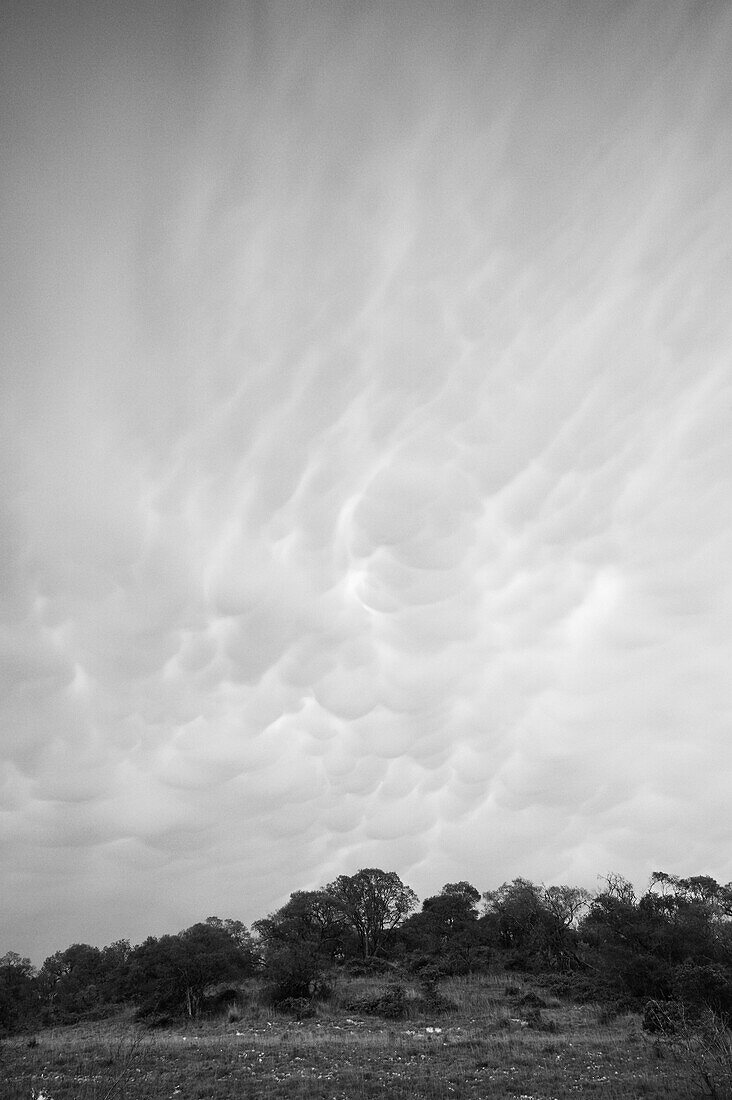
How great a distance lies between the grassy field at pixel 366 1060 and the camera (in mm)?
21547

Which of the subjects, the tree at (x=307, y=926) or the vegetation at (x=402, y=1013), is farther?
the tree at (x=307, y=926)

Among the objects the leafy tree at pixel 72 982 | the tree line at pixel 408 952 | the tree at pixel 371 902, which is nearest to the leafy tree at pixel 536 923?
the tree line at pixel 408 952

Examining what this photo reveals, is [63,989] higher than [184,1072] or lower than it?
lower

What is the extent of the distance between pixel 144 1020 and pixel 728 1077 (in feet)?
148

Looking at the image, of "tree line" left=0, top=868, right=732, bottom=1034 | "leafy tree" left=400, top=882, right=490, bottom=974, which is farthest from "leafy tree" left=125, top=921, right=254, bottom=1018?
"leafy tree" left=400, top=882, right=490, bottom=974

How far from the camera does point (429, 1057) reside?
2750 centimetres

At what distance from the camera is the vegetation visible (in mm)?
22734

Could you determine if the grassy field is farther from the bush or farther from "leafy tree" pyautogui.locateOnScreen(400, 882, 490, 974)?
"leafy tree" pyautogui.locateOnScreen(400, 882, 490, 974)

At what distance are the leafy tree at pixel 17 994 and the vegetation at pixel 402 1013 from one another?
42 centimetres

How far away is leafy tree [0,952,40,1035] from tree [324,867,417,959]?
40.5 metres

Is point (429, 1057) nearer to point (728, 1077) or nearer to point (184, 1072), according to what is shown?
point (184, 1072)

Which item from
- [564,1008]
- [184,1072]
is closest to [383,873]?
[564,1008]

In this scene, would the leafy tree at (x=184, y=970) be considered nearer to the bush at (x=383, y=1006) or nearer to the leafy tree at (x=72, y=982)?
the leafy tree at (x=72, y=982)

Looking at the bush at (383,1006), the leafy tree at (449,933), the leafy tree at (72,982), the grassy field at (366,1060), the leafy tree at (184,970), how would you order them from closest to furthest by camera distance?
the grassy field at (366,1060) < the bush at (383,1006) < the leafy tree at (184,970) < the leafy tree at (72,982) < the leafy tree at (449,933)
